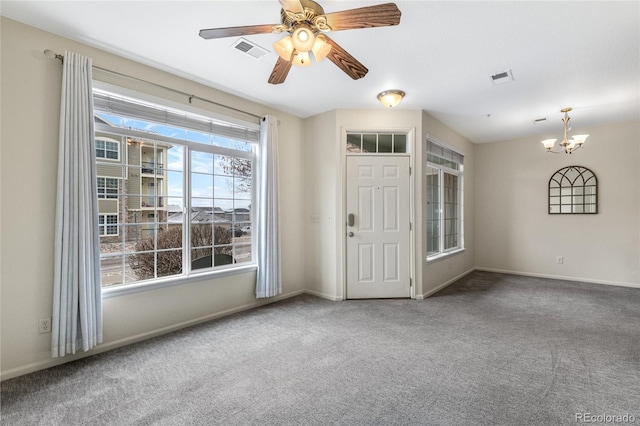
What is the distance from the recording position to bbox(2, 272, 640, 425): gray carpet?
1.82 meters

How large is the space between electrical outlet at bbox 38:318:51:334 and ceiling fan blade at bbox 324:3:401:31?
3.07 meters

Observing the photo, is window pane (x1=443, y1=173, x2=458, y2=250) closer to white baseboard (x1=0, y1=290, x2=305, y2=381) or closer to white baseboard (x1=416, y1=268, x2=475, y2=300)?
white baseboard (x1=416, y1=268, x2=475, y2=300)

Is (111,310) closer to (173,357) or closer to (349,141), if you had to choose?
(173,357)

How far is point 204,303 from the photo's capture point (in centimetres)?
340

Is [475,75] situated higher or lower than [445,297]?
higher

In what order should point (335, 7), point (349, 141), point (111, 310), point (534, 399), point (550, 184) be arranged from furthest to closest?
point (550, 184)
point (349, 141)
point (111, 310)
point (335, 7)
point (534, 399)

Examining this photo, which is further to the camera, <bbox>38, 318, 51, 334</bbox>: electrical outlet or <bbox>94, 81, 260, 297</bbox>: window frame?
<bbox>94, 81, 260, 297</bbox>: window frame

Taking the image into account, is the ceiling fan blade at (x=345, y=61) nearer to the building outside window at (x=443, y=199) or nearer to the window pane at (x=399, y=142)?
the window pane at (x=399, y=142)

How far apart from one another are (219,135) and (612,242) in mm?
6384

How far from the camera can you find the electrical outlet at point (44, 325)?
7.71 feet

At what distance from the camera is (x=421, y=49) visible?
266 cm

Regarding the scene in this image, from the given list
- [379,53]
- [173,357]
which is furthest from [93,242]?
[379,53]

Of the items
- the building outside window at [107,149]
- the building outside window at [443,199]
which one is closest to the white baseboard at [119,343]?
the building outside window at [107,149]

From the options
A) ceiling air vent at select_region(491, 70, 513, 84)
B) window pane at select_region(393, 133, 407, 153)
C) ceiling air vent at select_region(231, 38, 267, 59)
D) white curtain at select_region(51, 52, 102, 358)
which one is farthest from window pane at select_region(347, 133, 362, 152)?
white curtain at select_region(51, 52, 102, 358)
